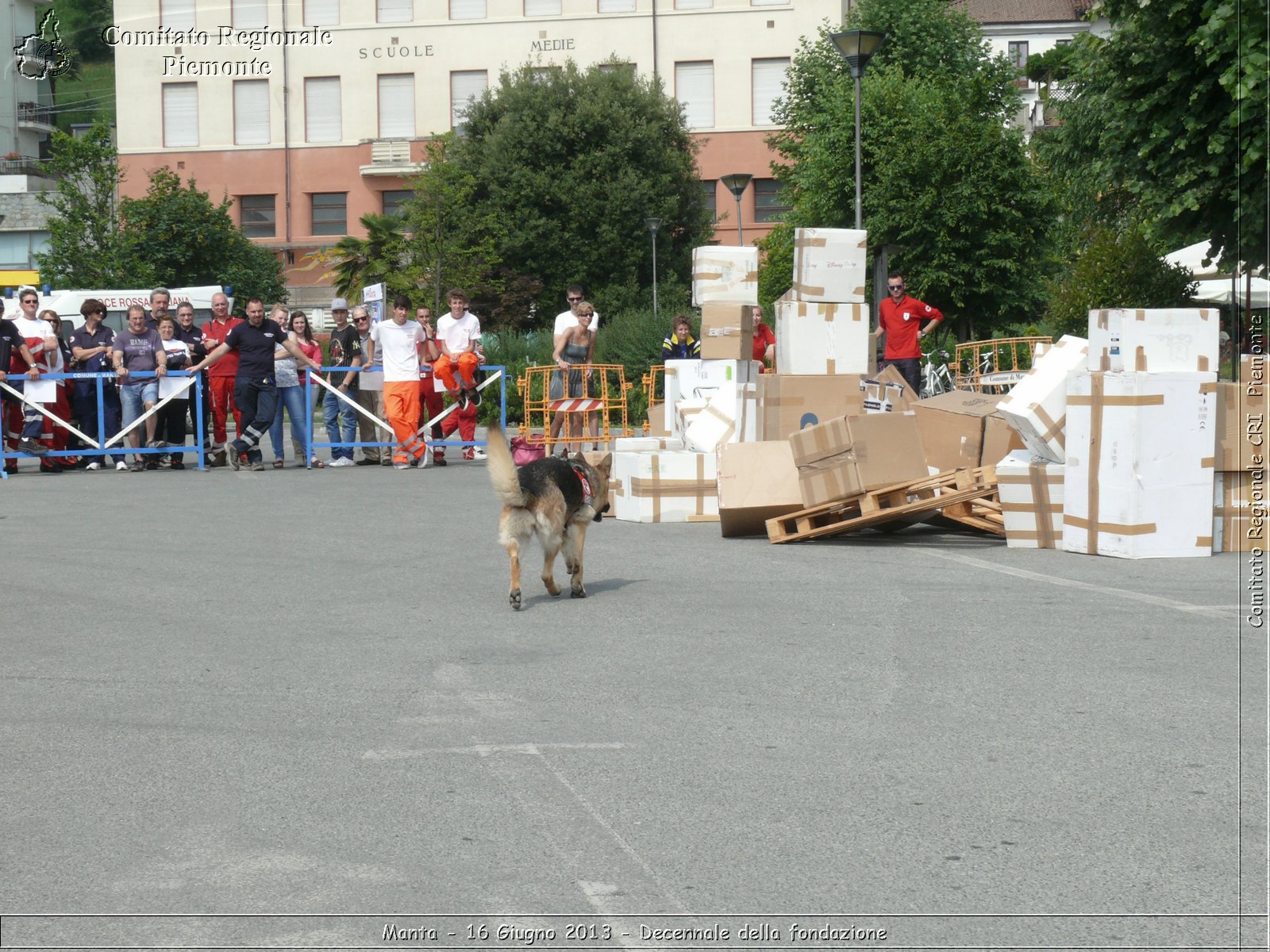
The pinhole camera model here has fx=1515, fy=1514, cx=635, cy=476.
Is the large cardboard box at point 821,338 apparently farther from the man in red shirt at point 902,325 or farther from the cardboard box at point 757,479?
the man in red shirt at point 902,325

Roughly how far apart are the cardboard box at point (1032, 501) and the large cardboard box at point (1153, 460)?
464mm

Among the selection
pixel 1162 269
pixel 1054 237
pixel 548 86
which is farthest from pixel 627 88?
pixel 1162 269

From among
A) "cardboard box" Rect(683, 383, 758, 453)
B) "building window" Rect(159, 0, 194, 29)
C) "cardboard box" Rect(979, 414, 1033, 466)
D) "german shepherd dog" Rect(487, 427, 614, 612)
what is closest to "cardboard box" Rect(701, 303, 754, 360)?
"cardboard box" Rect(683, 383, 758, 453)

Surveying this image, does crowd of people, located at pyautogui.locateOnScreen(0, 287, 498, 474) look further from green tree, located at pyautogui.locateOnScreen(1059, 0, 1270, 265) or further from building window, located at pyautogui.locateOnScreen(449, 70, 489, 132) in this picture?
building window, located at pyautogui.locateOnScreen(449, 70, 489, 132)

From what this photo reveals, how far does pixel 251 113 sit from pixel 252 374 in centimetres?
4744

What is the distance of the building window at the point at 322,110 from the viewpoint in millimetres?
62344

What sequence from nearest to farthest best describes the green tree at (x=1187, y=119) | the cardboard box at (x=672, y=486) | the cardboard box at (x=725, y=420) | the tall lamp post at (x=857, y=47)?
the cardboard box at (x=672, y=486)
the cardboard box at (x=725, y=420)
the green tree at (x=1187, y=119)
the tall lamp post at (x=857, y=47)

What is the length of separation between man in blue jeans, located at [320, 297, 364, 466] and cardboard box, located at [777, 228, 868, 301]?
7.63 meters

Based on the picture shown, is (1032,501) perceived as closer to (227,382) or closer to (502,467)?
(502,467)

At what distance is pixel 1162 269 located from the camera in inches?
1298

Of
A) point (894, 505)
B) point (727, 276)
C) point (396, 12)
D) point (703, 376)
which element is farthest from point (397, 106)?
point (894, 505)

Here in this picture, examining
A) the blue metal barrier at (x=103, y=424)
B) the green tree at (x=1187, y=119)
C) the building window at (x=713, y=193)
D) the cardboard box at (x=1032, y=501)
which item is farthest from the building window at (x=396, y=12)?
the cardboard box at (x=1032, y=501)

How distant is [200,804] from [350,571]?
5.48 metres

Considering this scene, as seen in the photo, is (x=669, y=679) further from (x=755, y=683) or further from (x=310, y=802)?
(x=310, y=802)
